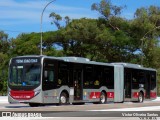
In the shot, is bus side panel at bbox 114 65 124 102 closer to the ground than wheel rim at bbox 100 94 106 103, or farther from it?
farther from it

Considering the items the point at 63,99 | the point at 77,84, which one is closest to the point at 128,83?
the point at 77,84

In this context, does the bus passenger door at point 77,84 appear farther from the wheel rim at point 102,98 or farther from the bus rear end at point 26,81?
the bus rear end at point 26,81

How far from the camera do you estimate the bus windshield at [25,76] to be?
2717 cm

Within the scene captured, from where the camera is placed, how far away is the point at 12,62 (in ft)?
94.0

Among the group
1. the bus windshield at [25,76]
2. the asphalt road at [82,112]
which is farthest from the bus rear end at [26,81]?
the asphalt road at [82,112]

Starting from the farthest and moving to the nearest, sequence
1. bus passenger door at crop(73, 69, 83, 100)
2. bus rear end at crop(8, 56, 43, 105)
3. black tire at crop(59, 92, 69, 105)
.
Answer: bus passenger door at crop(73, 69, 83, 100)
black tire at crop(59, 92, 69, 105)
bus rear end at crop(8, 56, 43, 105)

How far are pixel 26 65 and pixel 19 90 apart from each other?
1.58 meters

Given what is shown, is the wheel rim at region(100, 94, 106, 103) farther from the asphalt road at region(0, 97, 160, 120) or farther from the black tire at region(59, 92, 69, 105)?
the asphalt road at region(0, 97, 160, 120)

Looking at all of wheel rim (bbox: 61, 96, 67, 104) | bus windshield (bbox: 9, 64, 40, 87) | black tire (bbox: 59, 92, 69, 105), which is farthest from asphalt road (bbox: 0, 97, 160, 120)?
wheel rim (bbox: 61, 96, 67, 104)

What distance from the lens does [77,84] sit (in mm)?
30594

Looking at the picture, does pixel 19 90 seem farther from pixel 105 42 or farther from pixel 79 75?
pixel 105 42

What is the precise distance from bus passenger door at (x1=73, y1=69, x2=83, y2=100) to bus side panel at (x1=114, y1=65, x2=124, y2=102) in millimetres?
5324

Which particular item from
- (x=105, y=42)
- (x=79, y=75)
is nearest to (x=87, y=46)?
(x=105, y=42)

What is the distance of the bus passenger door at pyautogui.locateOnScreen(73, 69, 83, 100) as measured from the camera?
30344 millimetres
